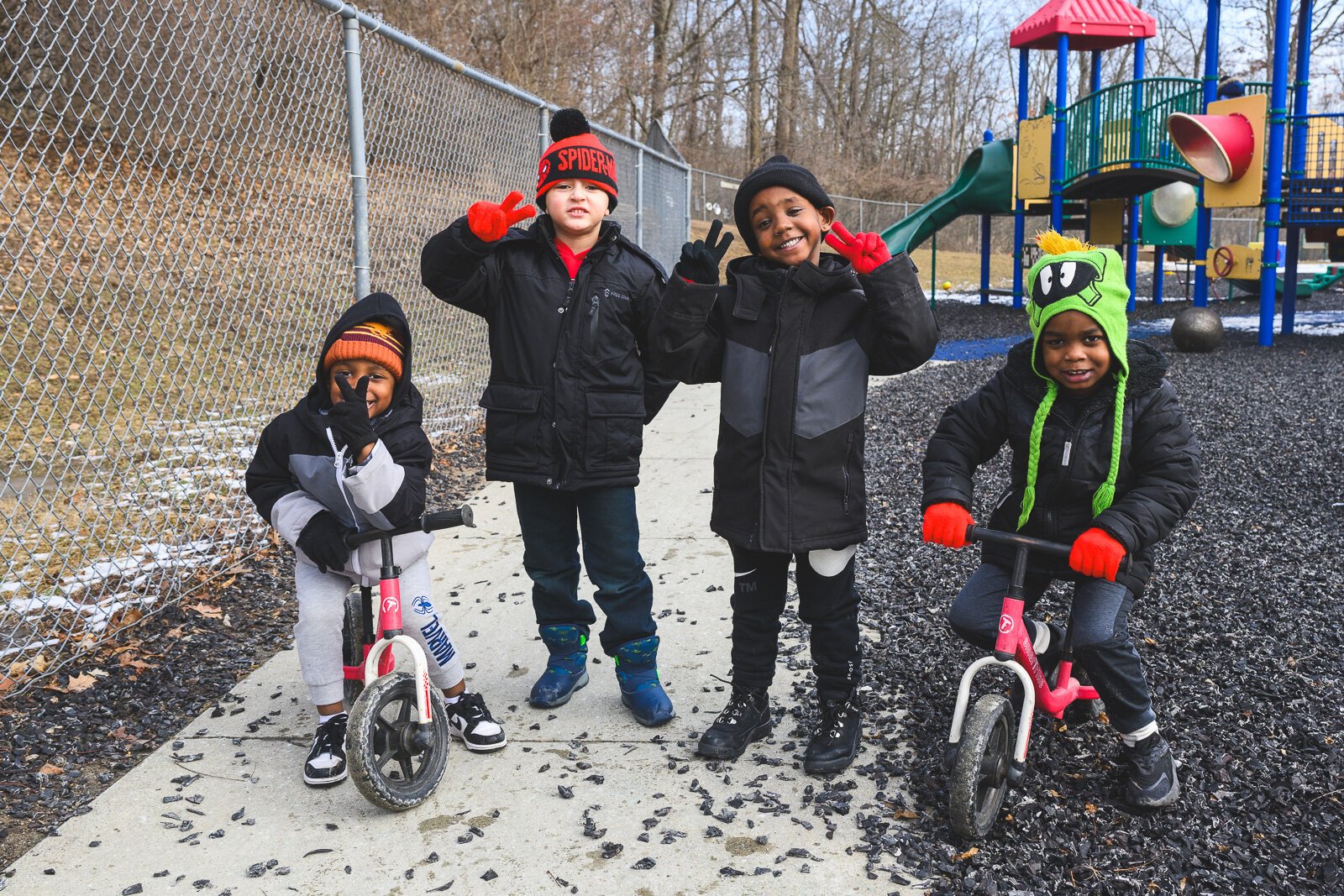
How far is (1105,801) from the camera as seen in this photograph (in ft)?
8.71

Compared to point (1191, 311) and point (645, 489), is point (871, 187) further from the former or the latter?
point (645, 489)

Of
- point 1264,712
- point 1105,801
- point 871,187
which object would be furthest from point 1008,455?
point 871,187

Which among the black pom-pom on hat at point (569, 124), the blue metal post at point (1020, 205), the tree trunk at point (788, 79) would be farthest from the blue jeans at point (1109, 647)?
the tree trunk at point (788, 79)

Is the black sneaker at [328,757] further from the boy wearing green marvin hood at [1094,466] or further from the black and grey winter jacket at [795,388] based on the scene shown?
the boy wearing green marvin hood at [1094,466]

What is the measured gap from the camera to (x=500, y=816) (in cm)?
267

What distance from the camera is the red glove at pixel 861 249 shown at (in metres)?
2.63

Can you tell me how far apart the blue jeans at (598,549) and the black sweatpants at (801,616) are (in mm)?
379

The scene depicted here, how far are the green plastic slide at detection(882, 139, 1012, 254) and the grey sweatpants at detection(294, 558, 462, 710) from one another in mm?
14921

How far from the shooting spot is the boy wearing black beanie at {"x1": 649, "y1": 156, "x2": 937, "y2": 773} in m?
2.79

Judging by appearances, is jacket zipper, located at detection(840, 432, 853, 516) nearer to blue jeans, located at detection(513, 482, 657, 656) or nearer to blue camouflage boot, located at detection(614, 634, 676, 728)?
blue jeans, located at detection(513, 482, 657, 656)

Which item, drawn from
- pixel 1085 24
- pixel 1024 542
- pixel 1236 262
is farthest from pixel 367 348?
pixel 1236 262

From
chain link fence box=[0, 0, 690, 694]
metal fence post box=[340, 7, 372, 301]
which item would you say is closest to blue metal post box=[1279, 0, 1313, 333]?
chain link fence box=[0, 0, 690, 694]

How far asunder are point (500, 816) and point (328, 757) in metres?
0.53

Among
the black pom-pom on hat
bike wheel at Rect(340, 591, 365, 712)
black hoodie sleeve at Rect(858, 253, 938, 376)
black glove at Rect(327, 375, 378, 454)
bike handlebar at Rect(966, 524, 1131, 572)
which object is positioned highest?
the black pom-pom on hat
